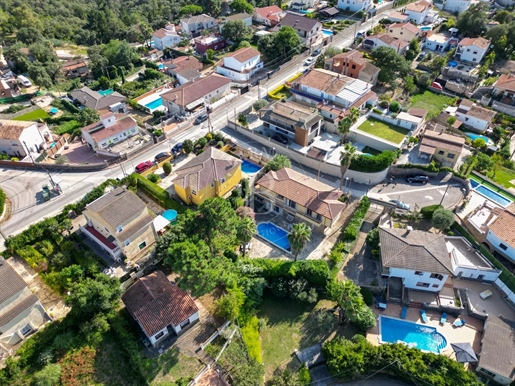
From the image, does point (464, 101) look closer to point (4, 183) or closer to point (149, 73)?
point (149, 73)

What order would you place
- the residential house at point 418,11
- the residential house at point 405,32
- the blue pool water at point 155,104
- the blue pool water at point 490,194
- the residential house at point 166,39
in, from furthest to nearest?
the residential house at point 166,39, the residential house at point 418,11, the residential house at point 405,32, the blue pool water at point 155,104, the blue pool water at point 490,194

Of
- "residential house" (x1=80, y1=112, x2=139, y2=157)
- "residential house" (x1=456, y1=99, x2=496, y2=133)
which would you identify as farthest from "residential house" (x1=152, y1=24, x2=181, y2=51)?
"residential house" (x1=456, y1=99, x2=496, y2=133)

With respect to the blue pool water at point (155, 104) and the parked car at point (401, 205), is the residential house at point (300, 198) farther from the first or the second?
the blue pool water at point (155, 104)

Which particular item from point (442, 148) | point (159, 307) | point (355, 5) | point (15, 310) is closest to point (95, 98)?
point (15, 310)

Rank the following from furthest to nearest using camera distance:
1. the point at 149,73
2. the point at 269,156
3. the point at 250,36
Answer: the point at 250,36
the point at 149,73
the point at 269,156

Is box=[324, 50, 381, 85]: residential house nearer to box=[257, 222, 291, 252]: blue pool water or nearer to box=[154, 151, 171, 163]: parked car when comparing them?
box=[154, 151, 171, 163]: parked car

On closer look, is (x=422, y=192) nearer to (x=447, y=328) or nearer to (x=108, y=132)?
(x=447, y=328)

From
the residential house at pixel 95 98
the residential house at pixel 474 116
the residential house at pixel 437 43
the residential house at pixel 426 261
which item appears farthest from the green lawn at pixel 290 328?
the residential house at pixel 437 43

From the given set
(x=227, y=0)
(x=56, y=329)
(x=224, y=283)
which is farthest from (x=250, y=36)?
(x=56, y=329)
